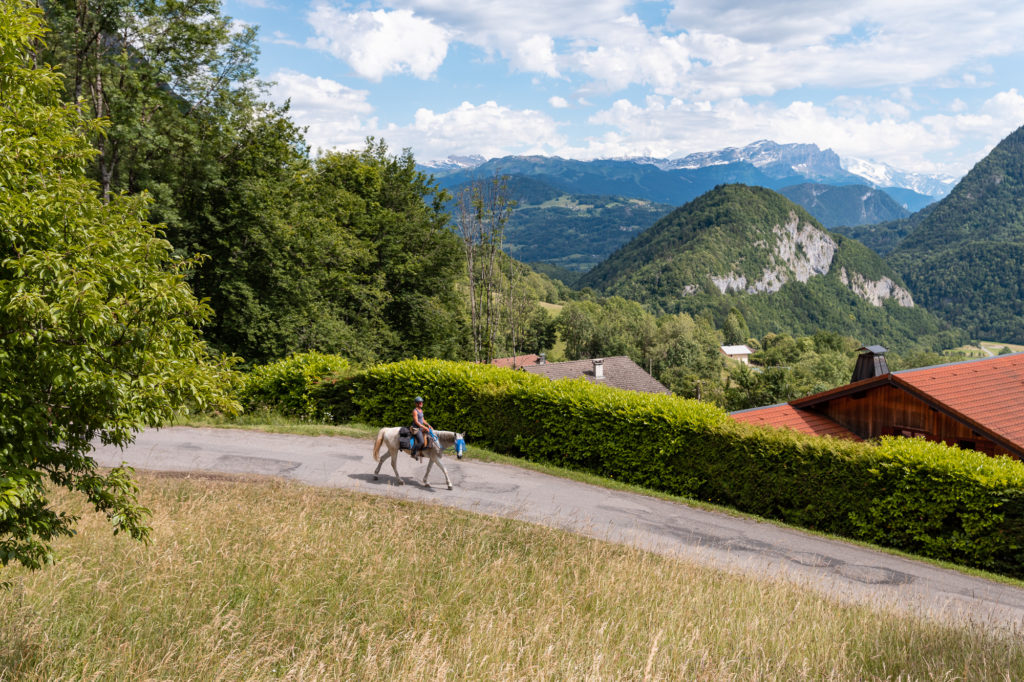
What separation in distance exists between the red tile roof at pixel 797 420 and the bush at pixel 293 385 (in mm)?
14614

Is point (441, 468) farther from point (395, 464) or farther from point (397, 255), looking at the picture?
point (397, 255)

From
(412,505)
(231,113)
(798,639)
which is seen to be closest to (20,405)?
(798,639)

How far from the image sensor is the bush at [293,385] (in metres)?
21.6

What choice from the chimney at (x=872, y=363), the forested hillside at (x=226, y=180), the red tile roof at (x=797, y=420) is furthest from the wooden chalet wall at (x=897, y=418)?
the forested hillside at (x=226, y=180)

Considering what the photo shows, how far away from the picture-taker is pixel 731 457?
15.2 metres

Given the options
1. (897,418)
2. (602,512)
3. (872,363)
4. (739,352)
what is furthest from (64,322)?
(739,352)

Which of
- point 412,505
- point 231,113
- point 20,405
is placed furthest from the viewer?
point 231,113

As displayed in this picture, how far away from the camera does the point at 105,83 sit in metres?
23.3

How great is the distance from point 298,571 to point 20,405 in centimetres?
326

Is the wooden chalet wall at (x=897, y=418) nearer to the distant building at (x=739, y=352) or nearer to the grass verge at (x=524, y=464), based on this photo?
the grass verge at (x=524, y=464)

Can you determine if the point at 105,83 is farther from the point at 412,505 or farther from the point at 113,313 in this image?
the point at 113,313

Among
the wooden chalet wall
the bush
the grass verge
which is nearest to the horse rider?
the grass verge

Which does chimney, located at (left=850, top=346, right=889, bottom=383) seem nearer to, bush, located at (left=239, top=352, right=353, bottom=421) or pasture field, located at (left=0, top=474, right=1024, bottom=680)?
bush, located at (left=239, top=352, right=353, bottom=421)

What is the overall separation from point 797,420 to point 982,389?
5864 mm
